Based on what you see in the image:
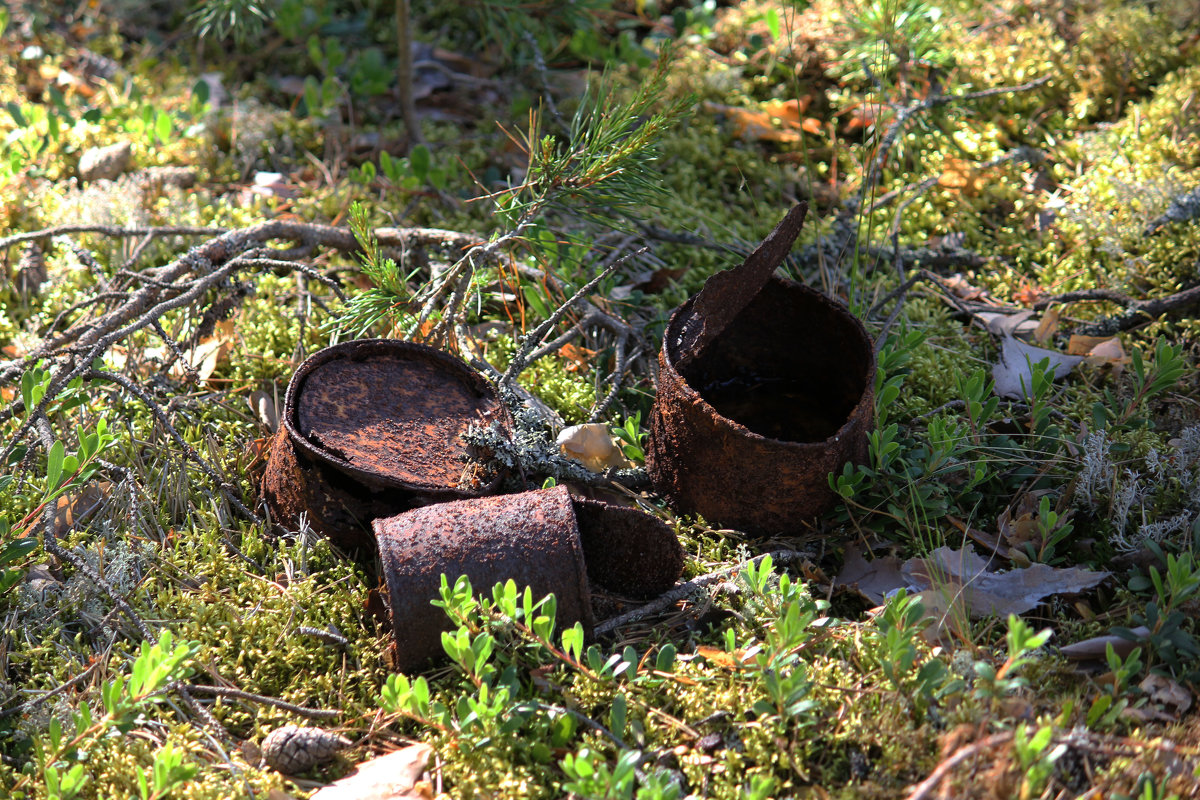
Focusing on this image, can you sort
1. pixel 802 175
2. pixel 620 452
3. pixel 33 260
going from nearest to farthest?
pixel 620 452, pixel 33 260, pixel 802 175

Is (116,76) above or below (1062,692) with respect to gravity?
above

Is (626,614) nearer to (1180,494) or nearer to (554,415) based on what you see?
(554,415)

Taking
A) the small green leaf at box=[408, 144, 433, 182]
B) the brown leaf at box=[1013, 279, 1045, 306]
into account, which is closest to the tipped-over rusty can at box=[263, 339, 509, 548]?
the small green leaf at box=[408, 144, 433, 182]

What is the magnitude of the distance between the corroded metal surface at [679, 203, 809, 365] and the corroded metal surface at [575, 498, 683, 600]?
1.83 ft

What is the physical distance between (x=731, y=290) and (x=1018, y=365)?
1220 millimetres

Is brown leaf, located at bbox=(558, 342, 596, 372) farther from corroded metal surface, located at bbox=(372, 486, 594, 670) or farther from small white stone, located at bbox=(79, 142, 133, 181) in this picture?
small white stone, located at bbox=(79, 142, 133, 181)

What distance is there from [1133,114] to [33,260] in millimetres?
4862

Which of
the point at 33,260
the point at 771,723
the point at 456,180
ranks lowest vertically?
the point at 771,723

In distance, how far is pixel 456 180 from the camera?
4.09 meters

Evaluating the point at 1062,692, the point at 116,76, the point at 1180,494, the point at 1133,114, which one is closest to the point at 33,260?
the point at 116,76

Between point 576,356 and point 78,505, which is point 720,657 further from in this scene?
point 78,505

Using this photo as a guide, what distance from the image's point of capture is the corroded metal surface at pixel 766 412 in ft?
7.90

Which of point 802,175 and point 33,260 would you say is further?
point 802,175

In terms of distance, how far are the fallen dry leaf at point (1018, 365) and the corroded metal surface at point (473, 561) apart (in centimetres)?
170
